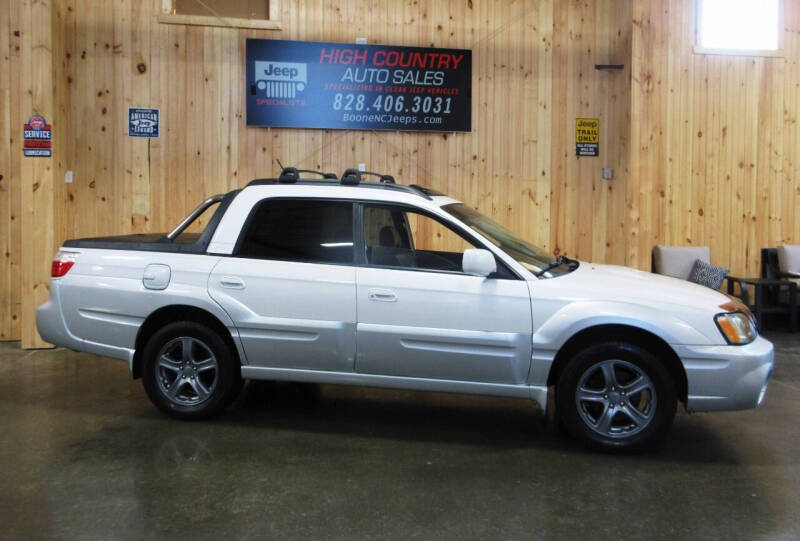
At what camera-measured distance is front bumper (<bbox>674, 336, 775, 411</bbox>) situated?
414cm

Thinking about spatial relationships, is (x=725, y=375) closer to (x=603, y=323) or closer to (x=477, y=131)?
(x=603, y=323)

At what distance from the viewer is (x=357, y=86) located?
8219mm

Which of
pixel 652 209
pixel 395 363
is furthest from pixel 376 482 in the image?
pixel 652 209

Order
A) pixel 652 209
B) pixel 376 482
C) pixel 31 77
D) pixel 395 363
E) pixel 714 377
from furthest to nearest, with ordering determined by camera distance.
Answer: pixel 652 209 < pixel 31 77 < pixel 395 363 < pixel 714 377 < pixel 376 482

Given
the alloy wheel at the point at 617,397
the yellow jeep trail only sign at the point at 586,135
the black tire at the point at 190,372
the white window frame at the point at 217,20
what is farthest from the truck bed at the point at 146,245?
the yellow jeep trail only sign at the point at 586,135

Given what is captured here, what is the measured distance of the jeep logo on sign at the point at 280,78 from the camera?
8.08 metres

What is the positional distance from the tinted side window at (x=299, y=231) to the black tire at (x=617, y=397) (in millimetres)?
1587

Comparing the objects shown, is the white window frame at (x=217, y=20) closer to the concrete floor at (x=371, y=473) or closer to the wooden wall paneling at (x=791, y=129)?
the concrete floor at (x=371, y=473)

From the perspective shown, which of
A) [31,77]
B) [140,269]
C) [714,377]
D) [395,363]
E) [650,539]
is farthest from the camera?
[31,77]

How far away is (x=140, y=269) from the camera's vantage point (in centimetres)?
482

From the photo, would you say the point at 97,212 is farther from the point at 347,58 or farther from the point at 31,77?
the point at 347,58

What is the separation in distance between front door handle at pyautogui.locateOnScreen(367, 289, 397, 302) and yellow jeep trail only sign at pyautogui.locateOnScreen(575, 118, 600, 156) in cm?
487

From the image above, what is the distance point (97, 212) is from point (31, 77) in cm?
150

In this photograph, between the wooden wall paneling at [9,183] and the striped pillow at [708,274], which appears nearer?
the wooden wall paneling at [9,183]
